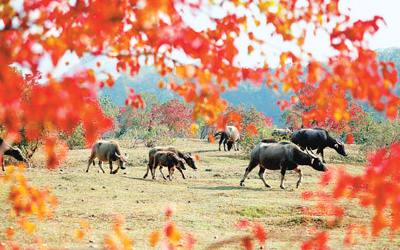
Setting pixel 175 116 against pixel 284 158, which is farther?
pixel 175 116

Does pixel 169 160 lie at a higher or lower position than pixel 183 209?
lower

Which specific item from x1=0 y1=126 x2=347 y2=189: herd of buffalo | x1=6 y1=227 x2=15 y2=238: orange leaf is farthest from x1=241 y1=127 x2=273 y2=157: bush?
x1=6 y1=227 x2=15 y2=238: orange leaf

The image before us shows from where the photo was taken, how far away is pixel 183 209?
31.3 ft

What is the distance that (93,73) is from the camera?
373 centimetres

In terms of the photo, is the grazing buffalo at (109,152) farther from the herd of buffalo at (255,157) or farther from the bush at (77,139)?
the bush at (77,139)

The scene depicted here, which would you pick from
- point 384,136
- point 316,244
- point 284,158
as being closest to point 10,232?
point 316,244

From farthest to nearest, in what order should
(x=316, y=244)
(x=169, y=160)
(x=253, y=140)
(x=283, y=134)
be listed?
(x=283, y=134)
(x=253, y=140)
(x=169, y=160)
(x=316, y=244)

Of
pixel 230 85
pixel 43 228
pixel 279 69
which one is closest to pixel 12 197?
pixel 43 228

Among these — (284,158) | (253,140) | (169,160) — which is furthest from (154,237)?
(253,140)

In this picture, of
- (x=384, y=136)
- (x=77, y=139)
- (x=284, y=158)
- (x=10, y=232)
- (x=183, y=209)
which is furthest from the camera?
(x=77, y=139)

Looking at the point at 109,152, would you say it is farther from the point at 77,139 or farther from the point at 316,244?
the point at 316,244

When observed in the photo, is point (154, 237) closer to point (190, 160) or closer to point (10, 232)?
point (10, 232)

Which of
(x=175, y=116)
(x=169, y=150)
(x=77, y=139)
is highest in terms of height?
(x=169, y=150)

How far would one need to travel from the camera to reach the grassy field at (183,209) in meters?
6.77
